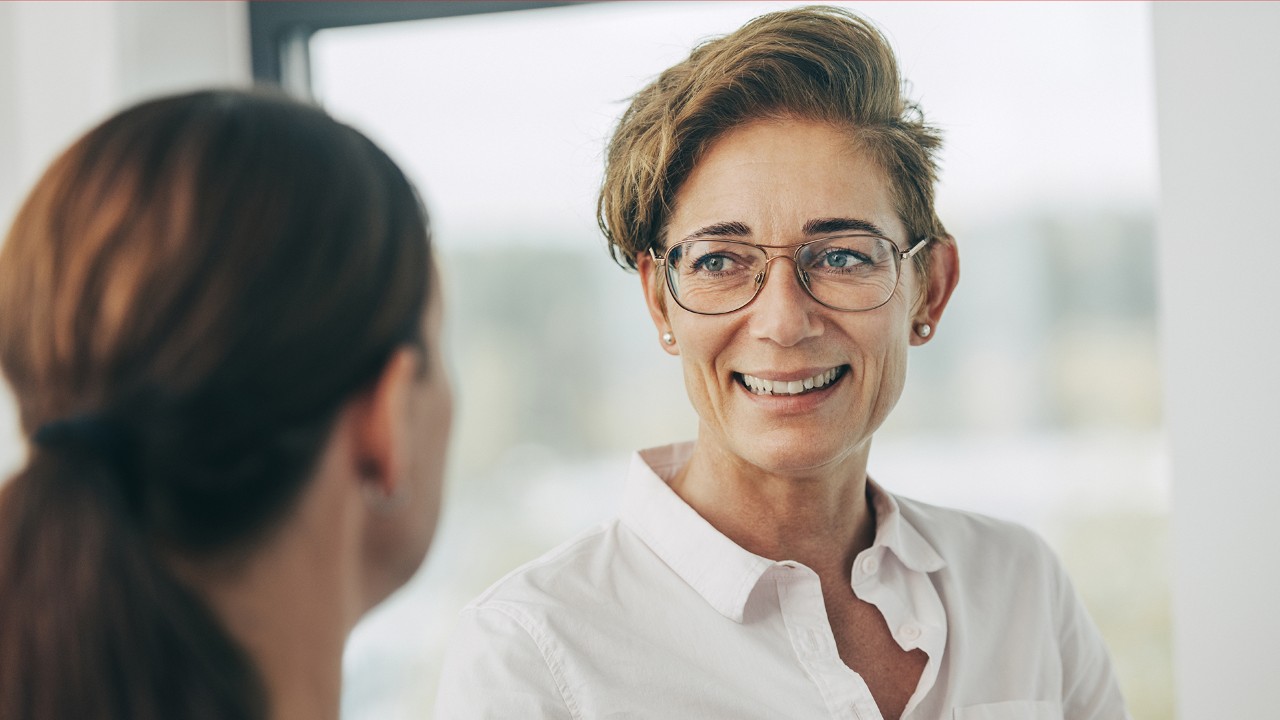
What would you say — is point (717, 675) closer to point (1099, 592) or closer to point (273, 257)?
point (273, 257)

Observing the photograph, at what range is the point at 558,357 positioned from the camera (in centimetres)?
254

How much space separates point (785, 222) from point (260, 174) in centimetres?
87

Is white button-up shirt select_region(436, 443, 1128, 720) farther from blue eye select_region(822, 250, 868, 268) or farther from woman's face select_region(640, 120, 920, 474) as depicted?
blue eye select_region(822, 250, 868, 268)

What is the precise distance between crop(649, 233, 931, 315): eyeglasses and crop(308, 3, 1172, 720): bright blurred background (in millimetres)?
798

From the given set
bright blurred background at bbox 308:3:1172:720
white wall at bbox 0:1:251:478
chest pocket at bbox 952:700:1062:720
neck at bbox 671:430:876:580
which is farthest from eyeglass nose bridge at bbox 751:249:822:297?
white wall at bbox 0:1:251:478

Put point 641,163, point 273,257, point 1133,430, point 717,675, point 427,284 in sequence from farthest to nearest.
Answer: point 1133,430 < point 641,163 < point 717,675 < point 427,284 < point 273,257

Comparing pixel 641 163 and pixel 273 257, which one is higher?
pixel 641 163

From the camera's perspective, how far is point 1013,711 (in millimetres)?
1522

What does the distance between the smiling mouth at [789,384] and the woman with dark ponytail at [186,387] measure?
0.77 metres

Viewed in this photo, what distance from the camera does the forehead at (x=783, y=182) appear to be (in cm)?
147

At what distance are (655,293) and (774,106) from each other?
33cm

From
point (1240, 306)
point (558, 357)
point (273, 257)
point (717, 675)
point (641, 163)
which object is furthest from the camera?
point (558, 357)

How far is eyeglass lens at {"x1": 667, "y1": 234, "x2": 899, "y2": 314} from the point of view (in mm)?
1479

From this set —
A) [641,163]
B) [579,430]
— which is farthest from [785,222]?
[579,430]
